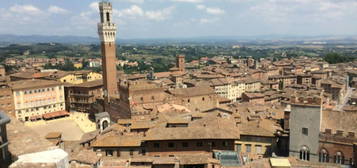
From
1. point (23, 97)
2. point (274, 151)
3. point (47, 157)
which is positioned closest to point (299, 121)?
point (274, 151)

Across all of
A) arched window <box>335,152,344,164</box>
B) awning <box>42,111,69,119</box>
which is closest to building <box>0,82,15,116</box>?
awning <box>42,111,69,119</box>

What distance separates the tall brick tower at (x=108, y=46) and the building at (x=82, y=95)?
1002 centimetres

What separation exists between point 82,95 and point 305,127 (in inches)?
2298

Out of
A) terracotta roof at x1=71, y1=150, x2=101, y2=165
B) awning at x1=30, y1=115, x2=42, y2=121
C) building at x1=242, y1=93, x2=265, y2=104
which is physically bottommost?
awning at x1=30, y1=115, x2=42, y2=121

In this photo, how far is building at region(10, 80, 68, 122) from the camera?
65.5 m

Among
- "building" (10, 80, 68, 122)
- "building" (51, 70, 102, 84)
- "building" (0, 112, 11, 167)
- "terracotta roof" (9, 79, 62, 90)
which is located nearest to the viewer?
"building" (0, 112, 11, 167)

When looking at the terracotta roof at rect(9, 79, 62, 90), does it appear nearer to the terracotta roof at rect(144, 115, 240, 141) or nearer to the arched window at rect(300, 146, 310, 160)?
the terracotta roof at rect(144, 115, 240, 141)

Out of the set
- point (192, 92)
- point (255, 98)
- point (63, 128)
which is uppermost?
point (192, 92)

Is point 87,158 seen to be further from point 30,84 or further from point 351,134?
point 30,84

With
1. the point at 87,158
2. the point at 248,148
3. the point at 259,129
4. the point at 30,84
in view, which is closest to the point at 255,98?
the point at 259,129

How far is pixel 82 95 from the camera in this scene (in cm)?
7225

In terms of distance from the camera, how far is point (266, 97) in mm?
70125

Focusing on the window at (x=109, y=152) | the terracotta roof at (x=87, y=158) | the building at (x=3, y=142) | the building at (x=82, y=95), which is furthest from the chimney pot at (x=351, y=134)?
the building at (x=82, y=95)

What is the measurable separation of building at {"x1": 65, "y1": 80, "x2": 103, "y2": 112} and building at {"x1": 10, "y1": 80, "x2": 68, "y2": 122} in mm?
1807
